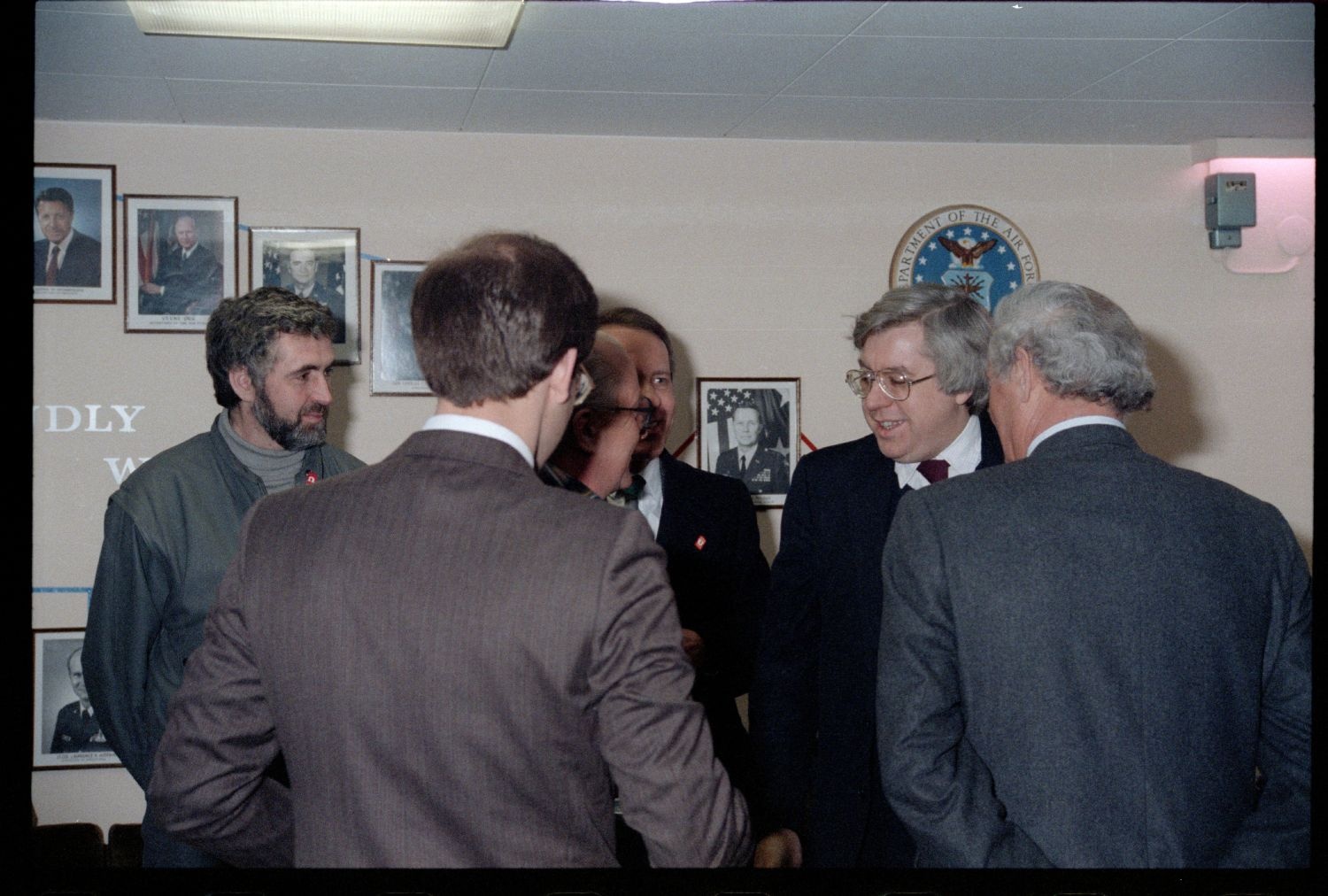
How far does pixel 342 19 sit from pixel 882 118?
1.78 m

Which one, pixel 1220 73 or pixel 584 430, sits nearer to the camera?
pixel 584 430

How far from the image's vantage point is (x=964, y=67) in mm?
3199

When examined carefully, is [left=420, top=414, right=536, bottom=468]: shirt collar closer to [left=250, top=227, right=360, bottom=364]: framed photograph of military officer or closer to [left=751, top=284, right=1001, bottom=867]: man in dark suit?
[left=751, top=284, right=1001, bottom=867]: man in dark suit

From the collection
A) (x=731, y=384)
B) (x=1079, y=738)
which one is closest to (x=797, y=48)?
(x=731, y=384)

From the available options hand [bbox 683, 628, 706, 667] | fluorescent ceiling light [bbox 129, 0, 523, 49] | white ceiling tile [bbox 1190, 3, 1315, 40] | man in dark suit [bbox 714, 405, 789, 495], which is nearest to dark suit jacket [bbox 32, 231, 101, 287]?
fluorescent ceiling light [bbox 129, 0, 523, 49]

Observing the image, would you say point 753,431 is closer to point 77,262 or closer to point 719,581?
point 719,581

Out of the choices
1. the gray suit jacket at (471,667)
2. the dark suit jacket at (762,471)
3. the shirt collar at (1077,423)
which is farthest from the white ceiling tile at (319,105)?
the gray suit jacket at (471,667)

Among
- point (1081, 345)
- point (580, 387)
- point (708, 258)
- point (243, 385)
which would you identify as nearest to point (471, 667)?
point (580, 387)

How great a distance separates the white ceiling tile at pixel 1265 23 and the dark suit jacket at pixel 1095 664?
5.83ft

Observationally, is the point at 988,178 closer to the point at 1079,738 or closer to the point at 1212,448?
the point at 1212,448

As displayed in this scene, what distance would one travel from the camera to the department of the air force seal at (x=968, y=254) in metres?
3.97

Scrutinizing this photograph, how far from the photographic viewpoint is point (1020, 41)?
2979mm

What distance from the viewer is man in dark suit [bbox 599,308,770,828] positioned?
2.39m

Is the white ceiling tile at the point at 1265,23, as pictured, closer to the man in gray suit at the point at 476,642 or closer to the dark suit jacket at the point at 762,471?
the dark suit jacket at the point at 762,471
